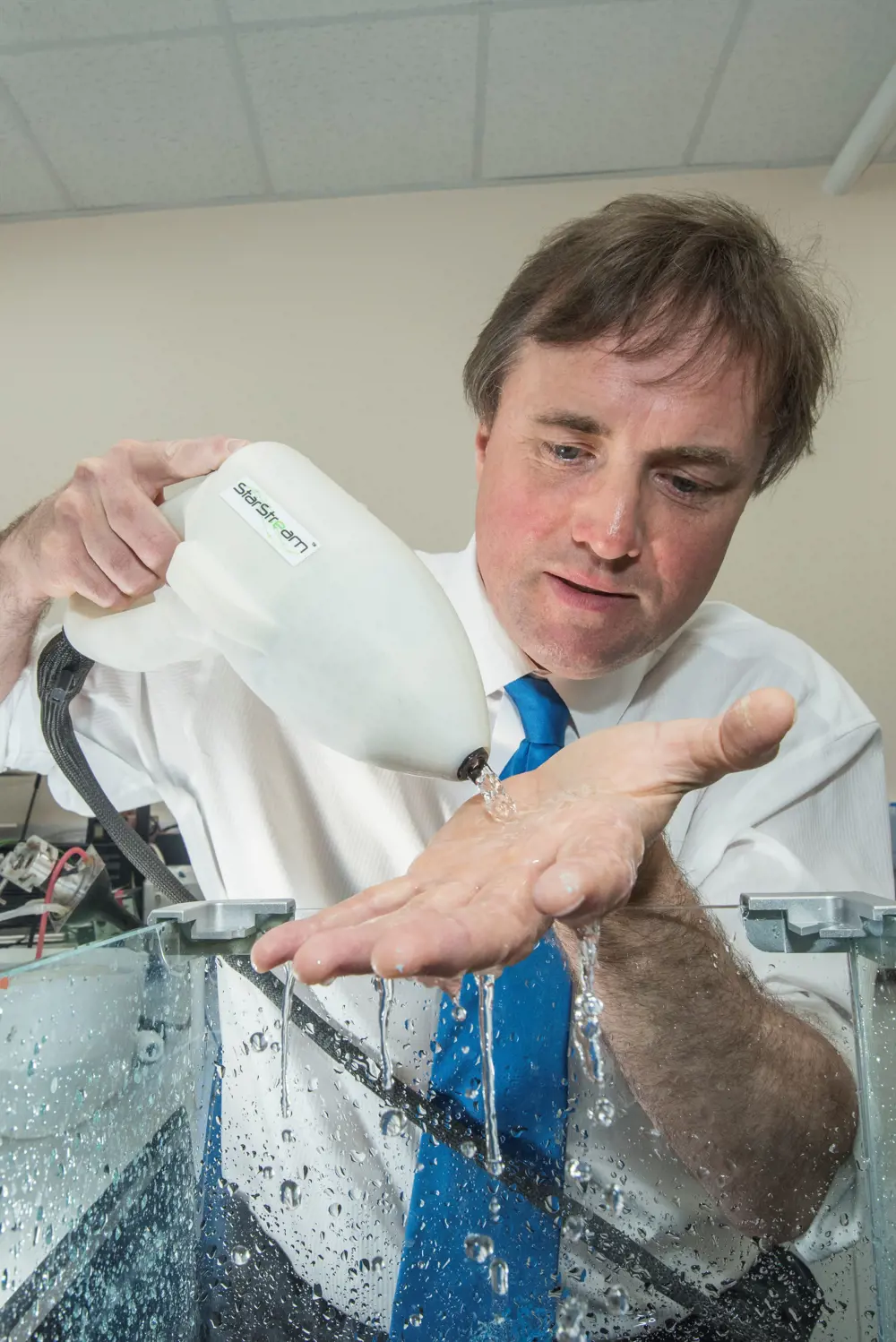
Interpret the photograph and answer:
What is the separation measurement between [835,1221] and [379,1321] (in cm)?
25

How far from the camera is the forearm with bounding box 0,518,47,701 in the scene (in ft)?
2.99

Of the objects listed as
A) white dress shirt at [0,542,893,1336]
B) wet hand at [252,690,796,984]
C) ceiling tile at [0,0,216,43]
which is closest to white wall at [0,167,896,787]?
ceiling tile at [0,0,216,43]

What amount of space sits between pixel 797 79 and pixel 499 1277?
2.73m

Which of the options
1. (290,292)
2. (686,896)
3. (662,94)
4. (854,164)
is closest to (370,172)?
(290,292)

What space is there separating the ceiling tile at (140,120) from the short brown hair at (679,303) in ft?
5.20

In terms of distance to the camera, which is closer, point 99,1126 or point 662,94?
point 99,1126

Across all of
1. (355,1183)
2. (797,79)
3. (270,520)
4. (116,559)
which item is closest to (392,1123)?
(355,1183)

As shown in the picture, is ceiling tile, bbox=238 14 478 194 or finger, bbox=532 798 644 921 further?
ceiling tile, bbox=238 14 478 194

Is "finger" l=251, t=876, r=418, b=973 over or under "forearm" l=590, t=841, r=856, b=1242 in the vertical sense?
over

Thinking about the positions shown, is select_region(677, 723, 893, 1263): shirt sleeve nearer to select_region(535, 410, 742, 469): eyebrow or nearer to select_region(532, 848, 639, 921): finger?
select_region(532, 848, 639, 921): finger

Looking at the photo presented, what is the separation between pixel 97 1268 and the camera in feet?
1.60

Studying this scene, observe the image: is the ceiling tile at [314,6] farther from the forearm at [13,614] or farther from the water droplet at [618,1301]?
the water droplet at [618,1301]

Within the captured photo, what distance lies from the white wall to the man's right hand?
1.98 m

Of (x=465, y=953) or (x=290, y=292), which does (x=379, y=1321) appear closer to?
(x=465, y=953)
